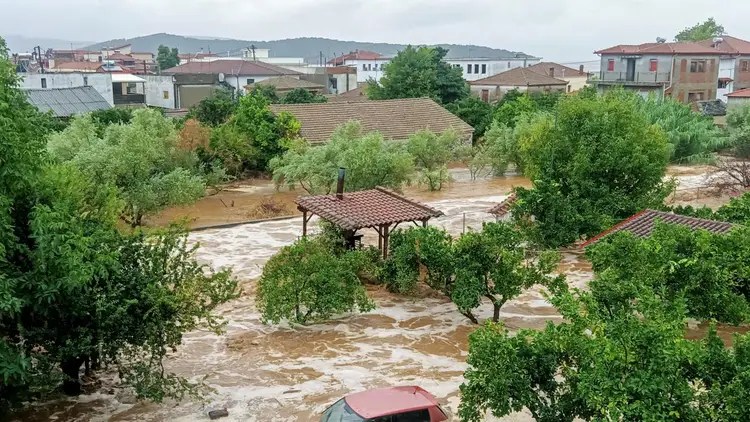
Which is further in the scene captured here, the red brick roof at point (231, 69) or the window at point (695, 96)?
the red brick roof at point (231, 69)

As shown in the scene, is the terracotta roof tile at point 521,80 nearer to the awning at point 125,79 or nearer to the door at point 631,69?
the door at point 631,69

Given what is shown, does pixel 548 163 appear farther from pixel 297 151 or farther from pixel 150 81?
pixel 150 81

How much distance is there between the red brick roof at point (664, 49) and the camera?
55.4 metres

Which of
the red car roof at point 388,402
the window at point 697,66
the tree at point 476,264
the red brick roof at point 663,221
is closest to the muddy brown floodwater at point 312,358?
the tree at point 476,264

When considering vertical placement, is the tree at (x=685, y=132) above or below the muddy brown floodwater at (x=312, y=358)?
above

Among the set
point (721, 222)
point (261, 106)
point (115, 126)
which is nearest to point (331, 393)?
point (721, 222)

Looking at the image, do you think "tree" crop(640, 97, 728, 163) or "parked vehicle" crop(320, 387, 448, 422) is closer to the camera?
"parked vehicle" crop(320, 387, 448, 422)

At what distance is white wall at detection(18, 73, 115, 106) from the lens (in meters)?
56.2

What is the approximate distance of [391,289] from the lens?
20484mm

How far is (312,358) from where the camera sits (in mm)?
16016

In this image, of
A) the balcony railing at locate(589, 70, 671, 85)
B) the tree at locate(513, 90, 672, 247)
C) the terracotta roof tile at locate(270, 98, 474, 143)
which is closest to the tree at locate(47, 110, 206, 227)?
the terracotta roof tile at locate(270, 98, 474, 143)

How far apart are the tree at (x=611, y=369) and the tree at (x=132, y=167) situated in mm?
17312

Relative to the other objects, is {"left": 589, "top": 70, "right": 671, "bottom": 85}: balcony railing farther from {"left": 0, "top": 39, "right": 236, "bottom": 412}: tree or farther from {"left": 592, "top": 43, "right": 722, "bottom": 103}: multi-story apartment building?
{"left": 0, "top": 39, "right": 236, "bottom": 412}: tree

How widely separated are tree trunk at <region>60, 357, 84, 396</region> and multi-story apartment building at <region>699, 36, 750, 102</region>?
58496 mm
